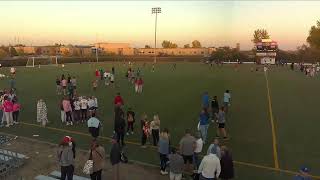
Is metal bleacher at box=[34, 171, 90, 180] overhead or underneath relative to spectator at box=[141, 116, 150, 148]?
underneath

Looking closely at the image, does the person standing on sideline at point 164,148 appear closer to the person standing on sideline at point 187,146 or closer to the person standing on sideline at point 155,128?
the person standing on sideline at point 187,146

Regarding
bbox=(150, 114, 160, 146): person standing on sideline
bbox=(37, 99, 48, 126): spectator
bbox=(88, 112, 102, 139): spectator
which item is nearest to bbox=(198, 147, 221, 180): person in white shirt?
bbox=(150, 114, 160, 146): person standing on sideline

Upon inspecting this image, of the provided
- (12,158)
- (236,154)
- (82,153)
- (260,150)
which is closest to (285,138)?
(260,150)

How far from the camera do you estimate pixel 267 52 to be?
10212cm

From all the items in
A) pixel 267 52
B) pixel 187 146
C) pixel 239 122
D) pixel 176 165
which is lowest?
pixel 239 122

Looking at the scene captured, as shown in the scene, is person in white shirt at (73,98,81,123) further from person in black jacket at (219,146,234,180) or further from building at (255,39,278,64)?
building at (255,39,278,64)

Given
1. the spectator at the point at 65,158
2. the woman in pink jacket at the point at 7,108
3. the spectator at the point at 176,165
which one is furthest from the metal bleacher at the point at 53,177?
the woman in pink jacket at the point at 7,108

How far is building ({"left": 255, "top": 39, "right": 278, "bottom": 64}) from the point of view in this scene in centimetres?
10129

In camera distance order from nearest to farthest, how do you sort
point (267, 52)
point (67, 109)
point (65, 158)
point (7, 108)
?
point (65, 158), point (7, 108), point (67, 109), point (267, 52)

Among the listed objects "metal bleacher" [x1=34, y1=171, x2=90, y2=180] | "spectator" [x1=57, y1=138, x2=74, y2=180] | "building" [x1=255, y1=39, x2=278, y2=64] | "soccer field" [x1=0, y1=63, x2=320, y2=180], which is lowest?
"metal bleacher" [x1=34, y1=171, x2=90, y2=180]

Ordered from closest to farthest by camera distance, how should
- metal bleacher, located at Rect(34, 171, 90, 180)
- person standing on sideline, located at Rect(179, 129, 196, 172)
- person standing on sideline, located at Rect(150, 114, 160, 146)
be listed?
metal bleacher, located at Rect(34, 171, 90, 180) → person standing on sideline, located at Rect(179, 129, 196, 172) → person standing on sideline, located at Rect(150, 114, 160, 146)

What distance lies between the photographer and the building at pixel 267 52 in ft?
332

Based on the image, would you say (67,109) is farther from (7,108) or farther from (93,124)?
(93,124)

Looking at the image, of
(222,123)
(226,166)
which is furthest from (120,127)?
(226,166)
